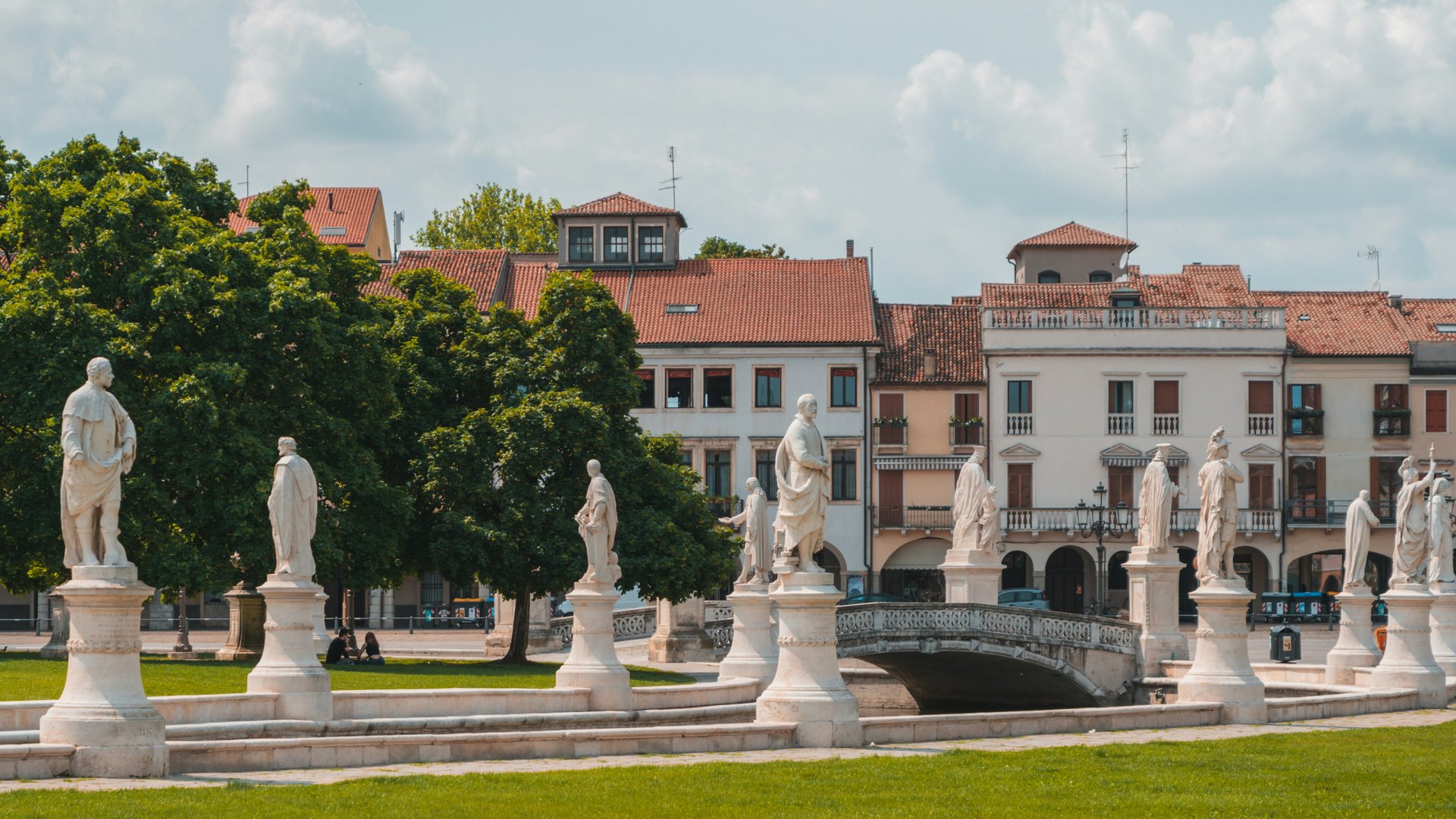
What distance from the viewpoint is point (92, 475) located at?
17.5 meters

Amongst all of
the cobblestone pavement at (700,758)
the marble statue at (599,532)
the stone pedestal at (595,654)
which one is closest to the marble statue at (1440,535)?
the cobblestone pavement at (700,758)

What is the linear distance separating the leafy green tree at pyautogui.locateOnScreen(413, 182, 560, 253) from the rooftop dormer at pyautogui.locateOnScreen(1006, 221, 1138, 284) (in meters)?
19.2

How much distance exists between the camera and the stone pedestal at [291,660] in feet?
74.1

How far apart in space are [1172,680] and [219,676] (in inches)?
713

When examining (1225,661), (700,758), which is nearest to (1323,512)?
(1225,661)

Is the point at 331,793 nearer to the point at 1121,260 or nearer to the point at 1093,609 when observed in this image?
the point at 1093,609

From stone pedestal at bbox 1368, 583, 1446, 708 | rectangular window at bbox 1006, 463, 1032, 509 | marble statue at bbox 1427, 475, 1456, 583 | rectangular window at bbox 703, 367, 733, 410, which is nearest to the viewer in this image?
stone pedestal at bbox 1368, 583, 1446, 708

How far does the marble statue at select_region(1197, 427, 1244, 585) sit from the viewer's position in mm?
26812

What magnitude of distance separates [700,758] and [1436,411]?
50.5 metres

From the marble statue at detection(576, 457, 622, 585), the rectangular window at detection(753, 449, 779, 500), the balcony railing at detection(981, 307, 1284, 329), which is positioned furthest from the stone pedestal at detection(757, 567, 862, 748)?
the balcony railing at detection(981, 307, 1284, 329)

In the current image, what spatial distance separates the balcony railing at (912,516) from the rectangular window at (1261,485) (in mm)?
9791

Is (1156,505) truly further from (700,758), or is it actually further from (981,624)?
(700,758)

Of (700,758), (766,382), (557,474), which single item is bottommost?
(700,758)

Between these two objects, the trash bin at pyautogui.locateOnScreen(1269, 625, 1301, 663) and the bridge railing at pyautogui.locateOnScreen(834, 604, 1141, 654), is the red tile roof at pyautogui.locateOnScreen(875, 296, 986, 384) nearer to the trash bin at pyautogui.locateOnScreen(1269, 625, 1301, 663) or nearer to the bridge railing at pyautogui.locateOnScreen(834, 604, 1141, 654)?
the trash bin at pyautogui.locateOnScreen(1269, 625, 1301, 663)
